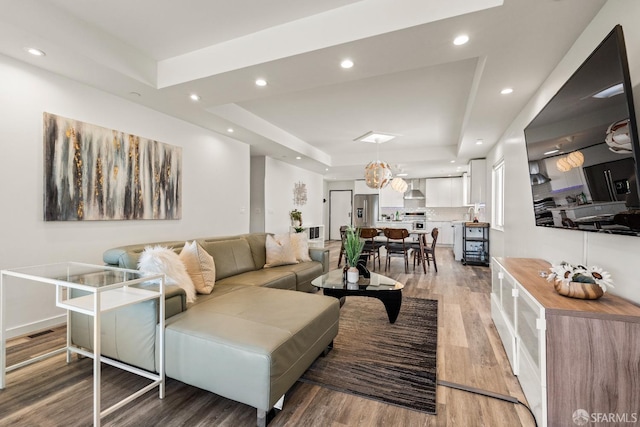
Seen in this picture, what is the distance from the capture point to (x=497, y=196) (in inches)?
226

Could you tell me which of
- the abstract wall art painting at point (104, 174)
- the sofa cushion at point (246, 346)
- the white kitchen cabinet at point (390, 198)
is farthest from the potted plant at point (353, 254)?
the white kitchen cabinet at point (390, 198)

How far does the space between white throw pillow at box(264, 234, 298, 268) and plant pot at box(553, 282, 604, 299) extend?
2972 millimetres

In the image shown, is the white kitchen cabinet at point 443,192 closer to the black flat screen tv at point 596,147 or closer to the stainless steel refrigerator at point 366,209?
the stainless steel refrigerator at point 366,209

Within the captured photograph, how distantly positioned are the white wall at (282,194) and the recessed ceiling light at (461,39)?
15.8 ft

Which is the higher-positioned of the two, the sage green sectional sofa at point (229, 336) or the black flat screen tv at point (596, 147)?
the black flat screen tv at point (596, 147)

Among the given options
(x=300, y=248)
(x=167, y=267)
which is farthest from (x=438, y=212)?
(x=167, y=267)

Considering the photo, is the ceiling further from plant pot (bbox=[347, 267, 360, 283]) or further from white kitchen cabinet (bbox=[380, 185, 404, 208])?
white kitchen cabinet (bbox=[380, 185, 404, 208])

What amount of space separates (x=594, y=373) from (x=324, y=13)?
277 cm

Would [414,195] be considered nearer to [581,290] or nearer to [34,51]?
[581,290]

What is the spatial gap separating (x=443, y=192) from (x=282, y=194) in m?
5.68

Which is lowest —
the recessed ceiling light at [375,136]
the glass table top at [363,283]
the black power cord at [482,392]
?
the black power cord at [482,392]

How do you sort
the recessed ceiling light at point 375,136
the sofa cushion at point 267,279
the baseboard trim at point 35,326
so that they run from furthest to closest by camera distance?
the recessed ceiling light at point 375,136
the sofa cushion at point 267,279
the baseboard trim at point 35,326

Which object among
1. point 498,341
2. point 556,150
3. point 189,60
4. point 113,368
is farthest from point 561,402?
point 189,60

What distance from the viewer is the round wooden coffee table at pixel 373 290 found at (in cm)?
280
